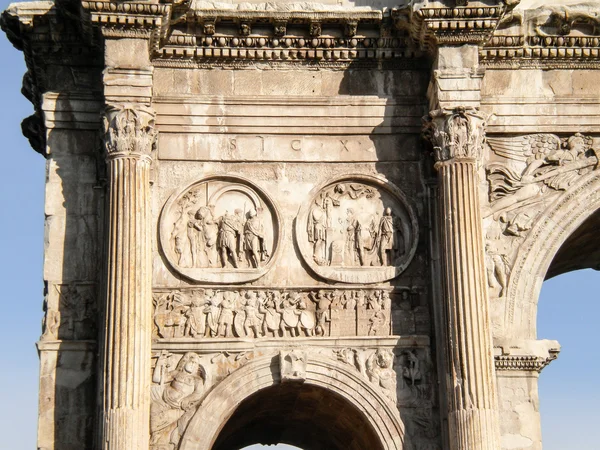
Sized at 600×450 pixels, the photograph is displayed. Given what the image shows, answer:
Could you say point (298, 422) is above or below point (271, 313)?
below

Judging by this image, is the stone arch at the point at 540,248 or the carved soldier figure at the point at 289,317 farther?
the stone arch at the point at 540,248

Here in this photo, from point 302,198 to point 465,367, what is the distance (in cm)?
298

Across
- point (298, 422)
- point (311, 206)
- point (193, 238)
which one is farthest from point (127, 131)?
point (298, 422)

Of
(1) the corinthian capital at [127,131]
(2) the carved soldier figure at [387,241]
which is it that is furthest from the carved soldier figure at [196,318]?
(2) the carved soldier figure at [387,241]

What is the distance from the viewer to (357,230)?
57.9 ft

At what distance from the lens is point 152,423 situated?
653 inches

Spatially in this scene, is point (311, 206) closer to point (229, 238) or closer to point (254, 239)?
point (254, 239)

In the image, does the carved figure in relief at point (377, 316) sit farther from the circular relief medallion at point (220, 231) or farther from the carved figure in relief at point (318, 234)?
the circular relief medallion at point (220, 231)

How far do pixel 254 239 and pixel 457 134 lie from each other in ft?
8.99

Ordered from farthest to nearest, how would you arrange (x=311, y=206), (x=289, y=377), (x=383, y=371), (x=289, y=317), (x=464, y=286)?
1. (x=311, y=206)
2. (x=289, y=317)
3. (x=383, y=371)
4. (x=289, y=377)
5. (x=464, y=286)

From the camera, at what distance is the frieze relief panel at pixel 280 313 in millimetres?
17047

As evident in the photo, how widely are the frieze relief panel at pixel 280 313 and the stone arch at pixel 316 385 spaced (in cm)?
41

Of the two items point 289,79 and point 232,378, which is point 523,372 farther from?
point 289,79

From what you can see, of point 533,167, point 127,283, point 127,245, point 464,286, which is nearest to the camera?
point 127,283
